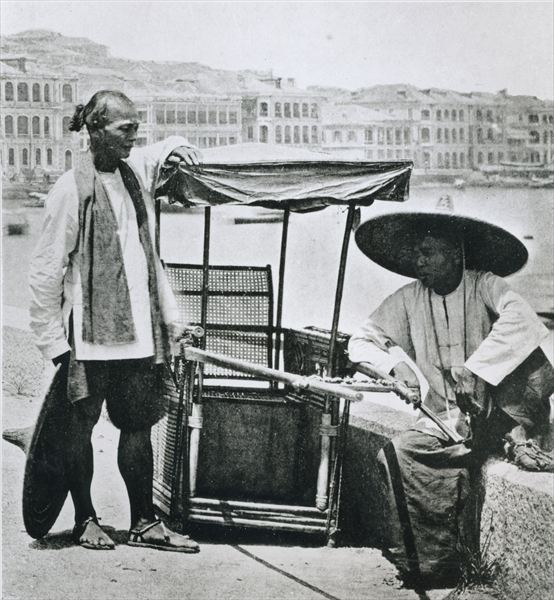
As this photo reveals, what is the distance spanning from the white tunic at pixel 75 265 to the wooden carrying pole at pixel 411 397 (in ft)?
3.14

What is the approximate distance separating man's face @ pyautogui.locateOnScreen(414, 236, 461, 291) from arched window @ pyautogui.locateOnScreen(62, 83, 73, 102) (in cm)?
167

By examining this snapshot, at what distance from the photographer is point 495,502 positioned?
3516 millimetres

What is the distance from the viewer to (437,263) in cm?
377

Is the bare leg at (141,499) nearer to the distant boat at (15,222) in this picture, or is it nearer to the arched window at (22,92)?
the distant boat at (15,222)

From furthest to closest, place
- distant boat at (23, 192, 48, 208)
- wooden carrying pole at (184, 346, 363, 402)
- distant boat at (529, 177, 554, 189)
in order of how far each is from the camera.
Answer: distant boat at (529, 177, 554, 189) → distant boat at (23, 192, 48, 208) → wooden carrying pole at (184, 346, 363, 402)

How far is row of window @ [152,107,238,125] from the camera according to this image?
3891 millimetres

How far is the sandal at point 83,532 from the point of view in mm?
3705

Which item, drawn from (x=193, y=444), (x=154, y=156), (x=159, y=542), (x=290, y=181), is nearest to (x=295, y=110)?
(x=290, y=181)

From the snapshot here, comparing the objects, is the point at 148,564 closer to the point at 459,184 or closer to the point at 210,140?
the point at 210,140

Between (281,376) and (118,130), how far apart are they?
1192 mm

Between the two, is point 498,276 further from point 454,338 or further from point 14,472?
point 14,472

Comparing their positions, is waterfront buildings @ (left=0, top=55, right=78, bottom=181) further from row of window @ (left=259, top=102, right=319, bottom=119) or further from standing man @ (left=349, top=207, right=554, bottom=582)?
standing man @ (left=349, top=207, right=554, bottom=582)

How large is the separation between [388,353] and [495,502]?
0.75 m

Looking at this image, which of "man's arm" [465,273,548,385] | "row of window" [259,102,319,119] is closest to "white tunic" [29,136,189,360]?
"row of window" [259,102,319,119]
